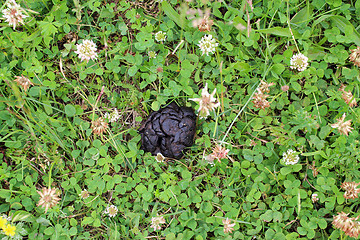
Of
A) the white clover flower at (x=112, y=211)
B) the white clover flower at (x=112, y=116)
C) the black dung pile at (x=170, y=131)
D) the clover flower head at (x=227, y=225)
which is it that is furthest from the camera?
the white clover flower at (x=112, y=116)

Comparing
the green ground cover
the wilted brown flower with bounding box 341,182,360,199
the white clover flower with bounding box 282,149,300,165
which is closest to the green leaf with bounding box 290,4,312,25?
the green ground cover

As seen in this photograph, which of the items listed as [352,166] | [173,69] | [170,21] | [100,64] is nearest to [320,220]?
[352,166]

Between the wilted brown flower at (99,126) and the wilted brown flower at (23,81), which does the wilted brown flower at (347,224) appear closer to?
the wilted brown flower at (99,126)

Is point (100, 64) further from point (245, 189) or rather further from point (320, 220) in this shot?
point (320, 220)

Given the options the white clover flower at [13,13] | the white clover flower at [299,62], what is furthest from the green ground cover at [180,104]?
the white clover flower at [13,13]

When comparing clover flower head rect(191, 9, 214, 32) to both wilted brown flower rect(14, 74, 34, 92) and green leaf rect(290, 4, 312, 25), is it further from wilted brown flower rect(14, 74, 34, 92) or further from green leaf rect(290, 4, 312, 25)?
wilted brown flower rect(14, 74, 34, 92)

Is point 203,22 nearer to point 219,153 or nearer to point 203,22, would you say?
point 203,22

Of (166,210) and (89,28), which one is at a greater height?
(89,28)
